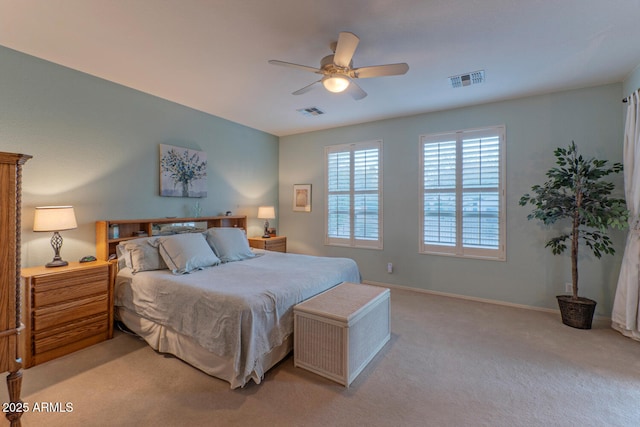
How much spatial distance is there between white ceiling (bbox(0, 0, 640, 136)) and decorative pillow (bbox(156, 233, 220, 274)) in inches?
73.2

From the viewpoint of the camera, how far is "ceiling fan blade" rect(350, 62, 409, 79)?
2283 millimetres

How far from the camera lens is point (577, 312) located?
10.4ft

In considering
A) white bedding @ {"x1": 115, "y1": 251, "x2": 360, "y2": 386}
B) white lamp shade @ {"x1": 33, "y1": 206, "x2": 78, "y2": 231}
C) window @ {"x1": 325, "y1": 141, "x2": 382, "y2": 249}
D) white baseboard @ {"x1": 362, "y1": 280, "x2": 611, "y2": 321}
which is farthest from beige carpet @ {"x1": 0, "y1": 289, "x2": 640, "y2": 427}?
window @ {"x1": 325, "y1": 141, "x2": 382, "y2": 249}

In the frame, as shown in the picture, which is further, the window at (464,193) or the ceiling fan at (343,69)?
the window at (464,193)

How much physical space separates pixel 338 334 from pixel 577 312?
2.92 m

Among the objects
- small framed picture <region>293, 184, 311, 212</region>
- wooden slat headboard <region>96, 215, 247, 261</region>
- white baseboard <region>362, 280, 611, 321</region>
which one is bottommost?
white baseboard <region>362, 280, 611, 321</region>

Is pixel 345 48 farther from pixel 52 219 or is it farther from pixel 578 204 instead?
pixel 578 204

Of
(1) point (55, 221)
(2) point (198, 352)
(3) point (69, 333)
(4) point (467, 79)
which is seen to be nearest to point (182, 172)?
(1) point (55, 221)

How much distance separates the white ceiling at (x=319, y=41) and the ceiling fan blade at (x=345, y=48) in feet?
0.66

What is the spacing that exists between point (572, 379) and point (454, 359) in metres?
0.86

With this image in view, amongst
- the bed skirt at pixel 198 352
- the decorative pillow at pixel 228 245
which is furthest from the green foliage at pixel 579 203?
the decorative pillow at pixel 228 245

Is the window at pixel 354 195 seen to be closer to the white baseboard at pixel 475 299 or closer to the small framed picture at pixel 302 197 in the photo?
the small framed picture at pixel 302 197

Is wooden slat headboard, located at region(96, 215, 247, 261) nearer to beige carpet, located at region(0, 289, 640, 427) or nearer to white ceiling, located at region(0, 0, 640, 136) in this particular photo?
beige carpet, located at region(0, 289, 640, 427)

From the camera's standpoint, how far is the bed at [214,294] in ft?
6.97
